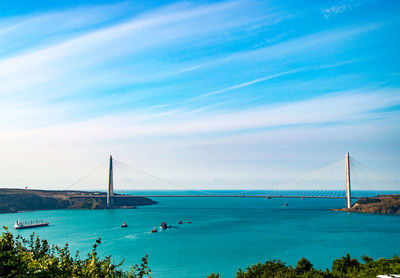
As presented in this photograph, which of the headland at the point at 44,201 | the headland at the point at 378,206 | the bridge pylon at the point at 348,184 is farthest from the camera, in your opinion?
the headland at the point at 44,201

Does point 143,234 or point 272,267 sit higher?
point 272,267

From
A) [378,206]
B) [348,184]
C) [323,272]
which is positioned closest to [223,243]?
[323,272]

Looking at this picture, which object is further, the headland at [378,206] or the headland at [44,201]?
the headland at [44,201]

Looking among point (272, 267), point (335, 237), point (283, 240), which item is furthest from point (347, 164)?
point (272, 267)

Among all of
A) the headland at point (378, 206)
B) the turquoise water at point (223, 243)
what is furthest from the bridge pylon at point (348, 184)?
the turquoise water at point (223, 243)

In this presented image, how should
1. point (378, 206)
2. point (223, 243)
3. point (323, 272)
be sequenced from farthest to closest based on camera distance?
point (378, 206)
point (223, 243)
point (323, 272)

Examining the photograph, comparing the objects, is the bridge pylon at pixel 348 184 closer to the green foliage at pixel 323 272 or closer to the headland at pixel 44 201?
the headland at pixel 44 201

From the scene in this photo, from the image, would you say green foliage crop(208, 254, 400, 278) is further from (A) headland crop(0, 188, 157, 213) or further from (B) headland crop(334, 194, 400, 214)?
(A) headland crop(0, 188, 157, 213)

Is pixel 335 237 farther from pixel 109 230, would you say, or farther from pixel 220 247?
pixel 109 230

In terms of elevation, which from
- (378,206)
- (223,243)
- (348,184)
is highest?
(348,184)

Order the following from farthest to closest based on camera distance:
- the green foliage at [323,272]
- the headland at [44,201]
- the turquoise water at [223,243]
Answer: the headland at [44,201] → the turquoise water at [223,243] → the green foliage at [323,272]

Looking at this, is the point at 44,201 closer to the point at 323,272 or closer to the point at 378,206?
the point at 323,272
